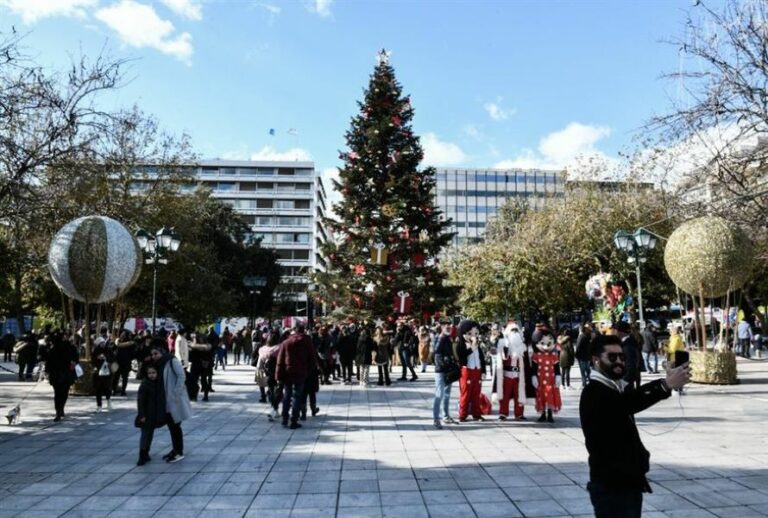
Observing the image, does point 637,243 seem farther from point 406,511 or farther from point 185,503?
point 185,503

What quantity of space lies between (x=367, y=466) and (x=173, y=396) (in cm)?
274

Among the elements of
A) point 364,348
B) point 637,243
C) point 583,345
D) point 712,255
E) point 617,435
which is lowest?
point 617,435

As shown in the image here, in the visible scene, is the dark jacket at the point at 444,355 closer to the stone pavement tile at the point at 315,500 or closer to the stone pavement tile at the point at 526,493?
the stone pavement tile at the point at 526,493

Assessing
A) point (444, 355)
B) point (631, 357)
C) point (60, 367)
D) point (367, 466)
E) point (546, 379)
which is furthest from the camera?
point (631, 357)

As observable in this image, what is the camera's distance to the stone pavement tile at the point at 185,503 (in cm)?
580

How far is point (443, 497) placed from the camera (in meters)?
6.02

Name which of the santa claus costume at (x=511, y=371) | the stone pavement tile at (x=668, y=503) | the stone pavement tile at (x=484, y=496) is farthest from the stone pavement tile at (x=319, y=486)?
the santa claus costume at (x=511, y=371)

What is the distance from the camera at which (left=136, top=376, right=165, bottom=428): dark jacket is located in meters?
7.69

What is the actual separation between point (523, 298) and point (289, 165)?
61.0 meters

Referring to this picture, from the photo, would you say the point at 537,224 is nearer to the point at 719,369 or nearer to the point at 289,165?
the point at 719,369

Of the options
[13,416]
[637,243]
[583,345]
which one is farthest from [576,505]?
[637,243]

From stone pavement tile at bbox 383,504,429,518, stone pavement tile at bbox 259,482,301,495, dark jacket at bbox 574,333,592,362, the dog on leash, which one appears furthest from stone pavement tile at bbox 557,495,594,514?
the dog on leash

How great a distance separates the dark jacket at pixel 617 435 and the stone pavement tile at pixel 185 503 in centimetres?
412

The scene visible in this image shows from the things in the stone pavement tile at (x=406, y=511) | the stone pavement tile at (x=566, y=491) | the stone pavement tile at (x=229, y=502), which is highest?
the stone pavement tile at (x=566, y=491)
